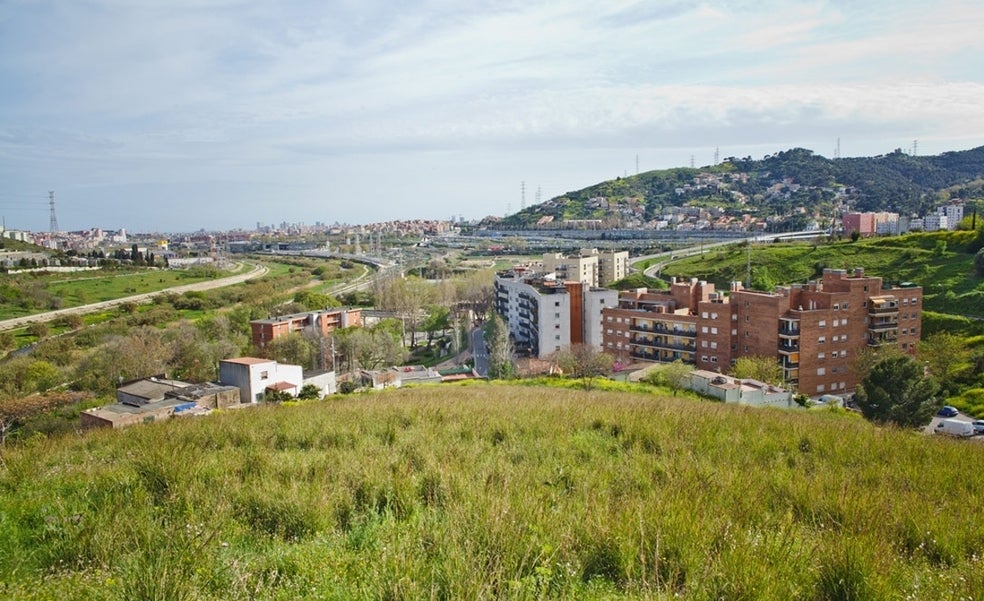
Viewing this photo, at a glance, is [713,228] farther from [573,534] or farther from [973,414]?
[573,534]

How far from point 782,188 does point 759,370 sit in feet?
481

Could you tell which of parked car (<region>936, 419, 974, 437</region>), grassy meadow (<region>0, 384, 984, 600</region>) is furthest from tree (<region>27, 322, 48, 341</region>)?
parked car (<region>936, 419, 974, 437</region>)

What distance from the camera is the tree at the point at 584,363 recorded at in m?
26.9

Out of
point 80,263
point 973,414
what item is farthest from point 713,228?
point 80,263

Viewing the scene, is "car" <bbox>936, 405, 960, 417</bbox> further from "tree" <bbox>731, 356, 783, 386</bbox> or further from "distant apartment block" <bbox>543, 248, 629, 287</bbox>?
"distant apartment block" <bbox>543, 248, 629, 287</bbox>

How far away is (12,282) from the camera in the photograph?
58469mm

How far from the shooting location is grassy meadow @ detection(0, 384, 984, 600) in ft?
8.75

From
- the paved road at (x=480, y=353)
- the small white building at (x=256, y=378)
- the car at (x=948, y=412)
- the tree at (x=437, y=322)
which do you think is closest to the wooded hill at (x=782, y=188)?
the tree at (x=437, y=322)

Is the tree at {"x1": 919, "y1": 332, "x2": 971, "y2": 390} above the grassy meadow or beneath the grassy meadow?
beneath

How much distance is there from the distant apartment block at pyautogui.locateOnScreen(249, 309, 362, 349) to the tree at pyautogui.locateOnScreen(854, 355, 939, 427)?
2972cm

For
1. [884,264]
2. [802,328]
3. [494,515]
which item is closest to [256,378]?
[802,328]

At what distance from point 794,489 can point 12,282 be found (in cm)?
7302

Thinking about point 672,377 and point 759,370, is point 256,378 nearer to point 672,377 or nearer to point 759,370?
point 672,377

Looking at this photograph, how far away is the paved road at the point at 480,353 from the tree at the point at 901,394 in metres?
17.0
